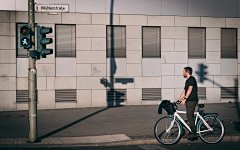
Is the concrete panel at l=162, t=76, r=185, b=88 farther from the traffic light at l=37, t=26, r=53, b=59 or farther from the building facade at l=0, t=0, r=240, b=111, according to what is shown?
the traffic light at l=37, t=26, r=53, b=59

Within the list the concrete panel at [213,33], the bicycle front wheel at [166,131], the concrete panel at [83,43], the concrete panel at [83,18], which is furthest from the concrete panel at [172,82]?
the bicycle front wheel at [166,131]

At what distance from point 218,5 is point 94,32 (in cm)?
719

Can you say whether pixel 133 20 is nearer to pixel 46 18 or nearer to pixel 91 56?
pixel 91 56

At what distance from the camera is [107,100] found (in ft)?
44.4

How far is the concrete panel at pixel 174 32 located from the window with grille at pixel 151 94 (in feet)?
9.74

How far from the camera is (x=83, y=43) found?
1335 cm

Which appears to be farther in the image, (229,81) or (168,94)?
(229,81)

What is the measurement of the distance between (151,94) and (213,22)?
543 centimetres

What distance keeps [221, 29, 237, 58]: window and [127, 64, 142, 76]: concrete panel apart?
16.4 feet

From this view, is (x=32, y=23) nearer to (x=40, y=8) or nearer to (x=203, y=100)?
(x=40, y=8)

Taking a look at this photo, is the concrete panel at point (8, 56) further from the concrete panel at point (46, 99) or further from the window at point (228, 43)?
the window at point (228, 43)

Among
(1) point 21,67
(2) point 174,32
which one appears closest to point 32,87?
(1) point 21,67

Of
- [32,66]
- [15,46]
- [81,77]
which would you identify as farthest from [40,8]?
[32,66]

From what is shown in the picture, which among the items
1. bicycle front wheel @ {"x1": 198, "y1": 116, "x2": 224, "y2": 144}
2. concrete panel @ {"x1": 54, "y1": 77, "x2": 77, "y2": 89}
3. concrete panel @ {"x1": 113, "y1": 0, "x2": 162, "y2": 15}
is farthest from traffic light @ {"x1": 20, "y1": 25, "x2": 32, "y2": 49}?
concrete panel @ {"x1": 113, "y1": 0, "x2": 162, "y2": 15}
